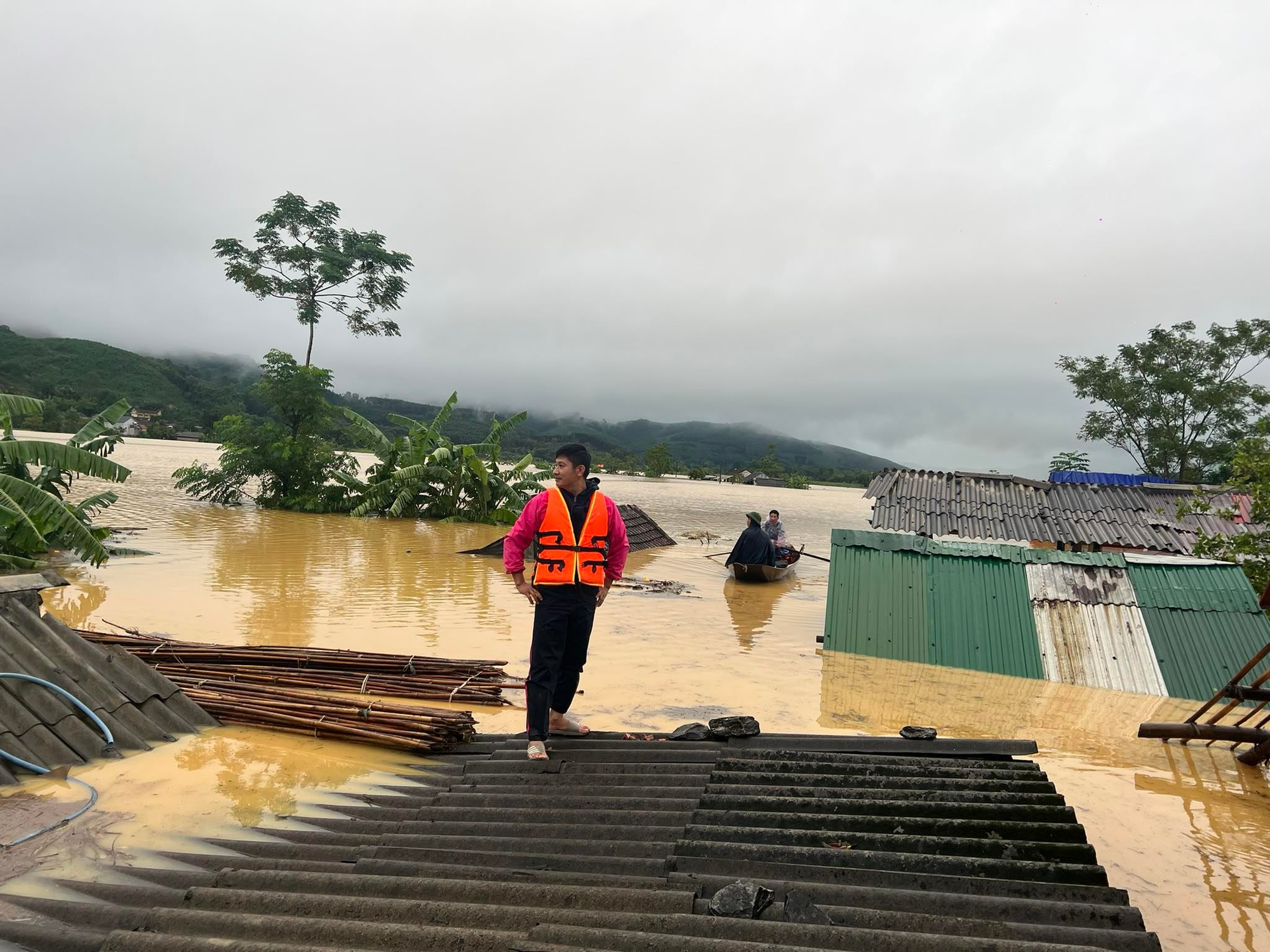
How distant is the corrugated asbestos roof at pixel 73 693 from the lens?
461cm

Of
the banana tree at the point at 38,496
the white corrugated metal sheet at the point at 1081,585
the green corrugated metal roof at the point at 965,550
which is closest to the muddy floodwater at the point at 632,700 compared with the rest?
the banana tree at the point at 38,496

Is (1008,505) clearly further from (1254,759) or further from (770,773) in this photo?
(770,773)

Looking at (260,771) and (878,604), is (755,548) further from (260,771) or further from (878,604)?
(260,771)

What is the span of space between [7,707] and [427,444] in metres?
21.9

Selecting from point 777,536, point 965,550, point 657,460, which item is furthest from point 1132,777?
point 657,460

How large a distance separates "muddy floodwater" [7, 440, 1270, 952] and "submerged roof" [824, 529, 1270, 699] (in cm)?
51

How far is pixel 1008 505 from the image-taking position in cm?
1516

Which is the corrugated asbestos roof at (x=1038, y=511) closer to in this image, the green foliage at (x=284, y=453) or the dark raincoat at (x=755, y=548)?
the dark raincoat at (x=755, y=548)

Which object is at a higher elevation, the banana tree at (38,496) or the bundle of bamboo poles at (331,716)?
the banana tree at (38,496)

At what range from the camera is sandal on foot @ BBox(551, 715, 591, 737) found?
16.4ft

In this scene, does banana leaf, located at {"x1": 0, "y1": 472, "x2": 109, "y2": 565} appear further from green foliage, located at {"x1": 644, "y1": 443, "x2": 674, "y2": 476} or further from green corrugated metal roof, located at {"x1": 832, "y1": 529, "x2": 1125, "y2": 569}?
green foliage, located at {"x1": 644, "y1": 443, "x2": 674, "y2": 476}

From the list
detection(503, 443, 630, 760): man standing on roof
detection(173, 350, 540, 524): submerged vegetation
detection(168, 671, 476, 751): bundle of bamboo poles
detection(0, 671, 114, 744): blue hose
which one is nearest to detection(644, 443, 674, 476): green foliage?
detection(173, 350, 540, 524): submerged vegetation

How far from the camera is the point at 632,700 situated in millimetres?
7480

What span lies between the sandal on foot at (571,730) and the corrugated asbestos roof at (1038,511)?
10.2 m
